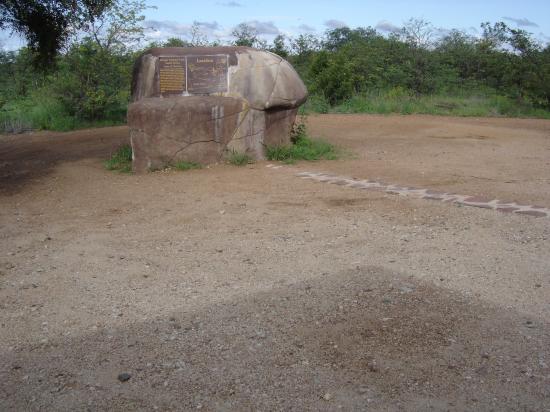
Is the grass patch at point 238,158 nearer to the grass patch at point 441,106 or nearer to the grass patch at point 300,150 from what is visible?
the grass patch at point 300,150

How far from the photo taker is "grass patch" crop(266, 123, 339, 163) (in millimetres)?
8953

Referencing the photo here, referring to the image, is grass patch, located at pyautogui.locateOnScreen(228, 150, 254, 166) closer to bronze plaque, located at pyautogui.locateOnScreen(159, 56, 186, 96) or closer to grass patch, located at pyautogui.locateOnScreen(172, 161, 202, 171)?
grass patch, located at pyautogui.locateOnScreen(172, 161, 202, 171)

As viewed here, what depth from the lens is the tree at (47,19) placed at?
814 centimetres

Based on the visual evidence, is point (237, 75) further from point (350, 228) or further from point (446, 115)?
point (446, 115)

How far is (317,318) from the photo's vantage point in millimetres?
3541

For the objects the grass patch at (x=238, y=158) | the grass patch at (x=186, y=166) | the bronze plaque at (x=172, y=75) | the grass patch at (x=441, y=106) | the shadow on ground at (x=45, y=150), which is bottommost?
the shadow on ground at (x=45, y=150)

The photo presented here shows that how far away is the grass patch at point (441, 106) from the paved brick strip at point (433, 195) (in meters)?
8.35

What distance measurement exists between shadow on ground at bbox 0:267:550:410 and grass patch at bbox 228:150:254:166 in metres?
4.78

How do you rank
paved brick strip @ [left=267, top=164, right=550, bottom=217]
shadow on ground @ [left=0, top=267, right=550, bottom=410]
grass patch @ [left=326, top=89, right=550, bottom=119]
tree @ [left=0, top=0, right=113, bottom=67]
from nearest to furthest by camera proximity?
shadow on ground @ [left=0, top=267, right=550, bottom=410] → paved brick strip @ [left=267, top=164, right=550, bottom=217] → tree @ [left=0, top=0, right=113, bottom=67] → grass patch @ [left=326, top=89, right=550, bottom=119]

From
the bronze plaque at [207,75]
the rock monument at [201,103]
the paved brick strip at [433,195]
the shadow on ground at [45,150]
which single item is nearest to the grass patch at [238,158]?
the rock monument at [201,103]

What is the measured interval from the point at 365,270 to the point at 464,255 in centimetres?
81

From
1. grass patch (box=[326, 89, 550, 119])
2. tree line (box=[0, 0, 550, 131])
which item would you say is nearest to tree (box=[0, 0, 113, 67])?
tree line (box=[0, 0, 550, 131])

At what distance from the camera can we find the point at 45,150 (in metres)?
10.6

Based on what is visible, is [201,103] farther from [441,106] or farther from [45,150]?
[441,106]
